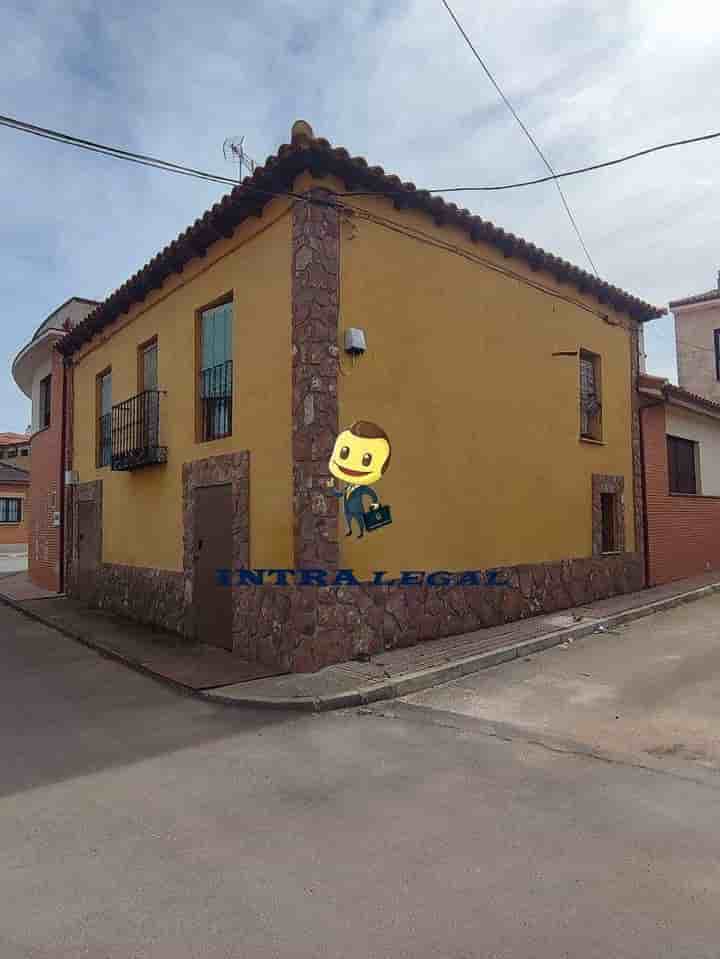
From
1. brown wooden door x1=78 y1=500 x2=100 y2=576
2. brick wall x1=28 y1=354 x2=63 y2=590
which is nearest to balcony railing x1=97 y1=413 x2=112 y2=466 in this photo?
brown wooden door x1=78 y1=500 x2=100 y2=576

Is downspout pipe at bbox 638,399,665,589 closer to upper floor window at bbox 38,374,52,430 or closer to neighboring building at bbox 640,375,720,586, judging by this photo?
neighboring building at bbox 640,375,720,586

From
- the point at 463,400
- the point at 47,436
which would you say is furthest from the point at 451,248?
the point at 47,436

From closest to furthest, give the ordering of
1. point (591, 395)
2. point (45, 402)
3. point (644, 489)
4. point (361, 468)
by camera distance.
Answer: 1. point (361, 468)
2. point (591, 395)
3. point (644, 489)
4. point (45, 402)

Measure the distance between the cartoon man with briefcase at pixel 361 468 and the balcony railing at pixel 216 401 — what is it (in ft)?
6.51

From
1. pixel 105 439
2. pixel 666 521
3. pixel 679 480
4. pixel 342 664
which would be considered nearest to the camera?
pixel 342 664

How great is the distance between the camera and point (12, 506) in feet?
102

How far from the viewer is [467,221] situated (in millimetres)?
8477

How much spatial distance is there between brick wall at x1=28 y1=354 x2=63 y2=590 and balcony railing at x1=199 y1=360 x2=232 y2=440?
22.2ft

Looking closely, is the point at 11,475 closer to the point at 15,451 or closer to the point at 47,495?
the point at 15,451

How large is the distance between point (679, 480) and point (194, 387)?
10120 millimetres

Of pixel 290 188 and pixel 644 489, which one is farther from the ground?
pixel 290 188

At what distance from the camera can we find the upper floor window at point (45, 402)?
52.4 feet

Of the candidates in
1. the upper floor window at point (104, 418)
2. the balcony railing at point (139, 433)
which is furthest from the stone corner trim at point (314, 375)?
the upper floor window at point (104, 418)

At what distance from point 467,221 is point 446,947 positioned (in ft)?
25.9
